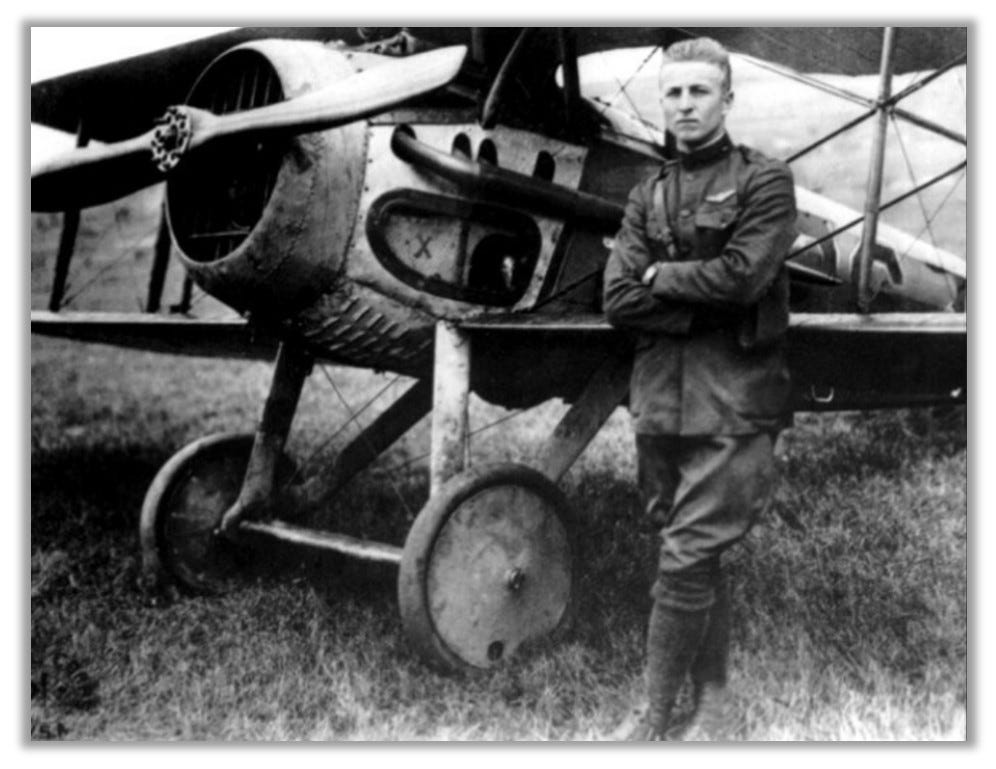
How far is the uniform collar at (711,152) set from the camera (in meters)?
2.50

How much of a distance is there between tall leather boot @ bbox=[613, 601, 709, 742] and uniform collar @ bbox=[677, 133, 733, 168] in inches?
45.2

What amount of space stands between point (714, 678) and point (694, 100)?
1538 millimetres

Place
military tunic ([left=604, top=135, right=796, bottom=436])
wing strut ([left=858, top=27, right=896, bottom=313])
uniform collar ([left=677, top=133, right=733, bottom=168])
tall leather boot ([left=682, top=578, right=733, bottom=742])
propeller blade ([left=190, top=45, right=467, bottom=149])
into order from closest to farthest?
military tunic ([left=604, top=135, right=796, bottom=436]), uniform collar ([left=677, top=133, right=733, bottom=168]), tall leather boot ([left=682, top=578, right=733, bottom=742]), propeller blade ([left=190, top=45, right=467, bottom=149]), wing strut ([left=858, top=27, right=896, bottom=313])

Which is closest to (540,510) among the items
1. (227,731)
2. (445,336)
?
(445,336)

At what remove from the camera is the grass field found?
2.87 m

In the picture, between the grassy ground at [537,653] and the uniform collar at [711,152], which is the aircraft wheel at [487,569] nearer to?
the grassy ground at [537,653]

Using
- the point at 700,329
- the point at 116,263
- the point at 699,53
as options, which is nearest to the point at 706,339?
the point at 700,329

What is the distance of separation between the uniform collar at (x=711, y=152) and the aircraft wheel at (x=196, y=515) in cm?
245

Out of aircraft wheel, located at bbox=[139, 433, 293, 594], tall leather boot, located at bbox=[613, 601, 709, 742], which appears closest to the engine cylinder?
aircraft wheel, located at bbox=[139, 433, 293, 594]

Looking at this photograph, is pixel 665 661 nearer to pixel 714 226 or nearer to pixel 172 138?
pixel 714 226

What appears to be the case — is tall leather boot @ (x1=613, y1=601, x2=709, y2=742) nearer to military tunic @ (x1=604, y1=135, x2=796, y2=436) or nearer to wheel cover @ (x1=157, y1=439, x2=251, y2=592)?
military tunic @ (x1=604, y1=135, x2=796, y2=436)

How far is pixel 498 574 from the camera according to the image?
3.20m

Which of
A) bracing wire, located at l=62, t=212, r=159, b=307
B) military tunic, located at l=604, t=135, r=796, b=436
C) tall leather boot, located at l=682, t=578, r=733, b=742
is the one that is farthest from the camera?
bracing wire, located at l=62, t=212, r=159, b=307
